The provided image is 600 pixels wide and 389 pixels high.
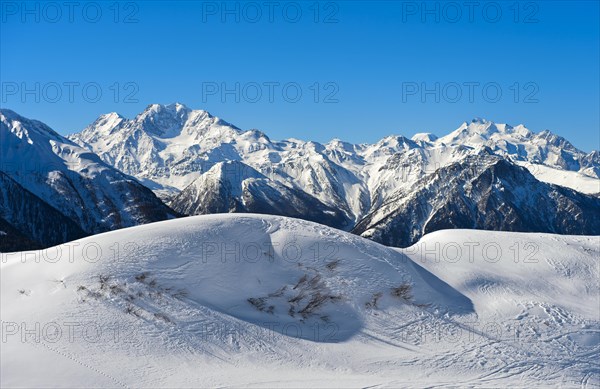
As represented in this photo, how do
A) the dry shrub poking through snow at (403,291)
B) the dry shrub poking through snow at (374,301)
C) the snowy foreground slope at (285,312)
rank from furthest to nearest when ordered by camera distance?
1. the dry shrub poking through snow at (403,291)
2. the dry shrub poking through snow at (374,301)
3. the snowy foreground slope at (285,312)

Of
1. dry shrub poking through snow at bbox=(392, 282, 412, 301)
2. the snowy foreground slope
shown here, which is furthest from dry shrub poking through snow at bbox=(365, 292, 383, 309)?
dry shrub poking through snow at bbox=(392, 282, 412, 301)

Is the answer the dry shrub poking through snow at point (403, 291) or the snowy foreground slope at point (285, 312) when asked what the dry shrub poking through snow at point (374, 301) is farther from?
the dry shrub poking through snow at point (403, 291)

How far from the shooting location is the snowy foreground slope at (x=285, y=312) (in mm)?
35750

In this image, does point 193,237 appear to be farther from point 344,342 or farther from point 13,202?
point 13,202

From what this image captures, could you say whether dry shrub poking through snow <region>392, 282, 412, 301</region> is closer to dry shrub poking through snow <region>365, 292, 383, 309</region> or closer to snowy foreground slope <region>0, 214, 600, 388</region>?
snowy foreground slope <region>0, 214, 600, 388</region>

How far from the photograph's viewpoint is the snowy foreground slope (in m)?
35.8

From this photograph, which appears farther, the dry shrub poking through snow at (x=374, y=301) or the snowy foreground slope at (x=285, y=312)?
the dry shrub poking through snow at (x=374, y=301)

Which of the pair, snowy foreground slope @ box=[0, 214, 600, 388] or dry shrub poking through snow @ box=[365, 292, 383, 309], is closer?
snowy foreground slope @ box=[0, 214, 600, 388]

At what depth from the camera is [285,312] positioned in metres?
42.3

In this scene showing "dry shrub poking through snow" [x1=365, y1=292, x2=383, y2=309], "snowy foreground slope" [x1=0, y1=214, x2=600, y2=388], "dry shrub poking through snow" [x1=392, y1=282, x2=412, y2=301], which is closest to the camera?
"snowy foreground slope" [x1=0, y1=214, x2=600, y2=388]

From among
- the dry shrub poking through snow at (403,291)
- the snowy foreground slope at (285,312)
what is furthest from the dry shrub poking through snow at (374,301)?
the dry shrub poking through snow at (403,291)

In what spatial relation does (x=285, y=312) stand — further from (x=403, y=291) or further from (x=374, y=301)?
(x=403, y=291)

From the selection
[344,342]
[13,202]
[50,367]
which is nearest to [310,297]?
[344,342]

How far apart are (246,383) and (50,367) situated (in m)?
11.9
